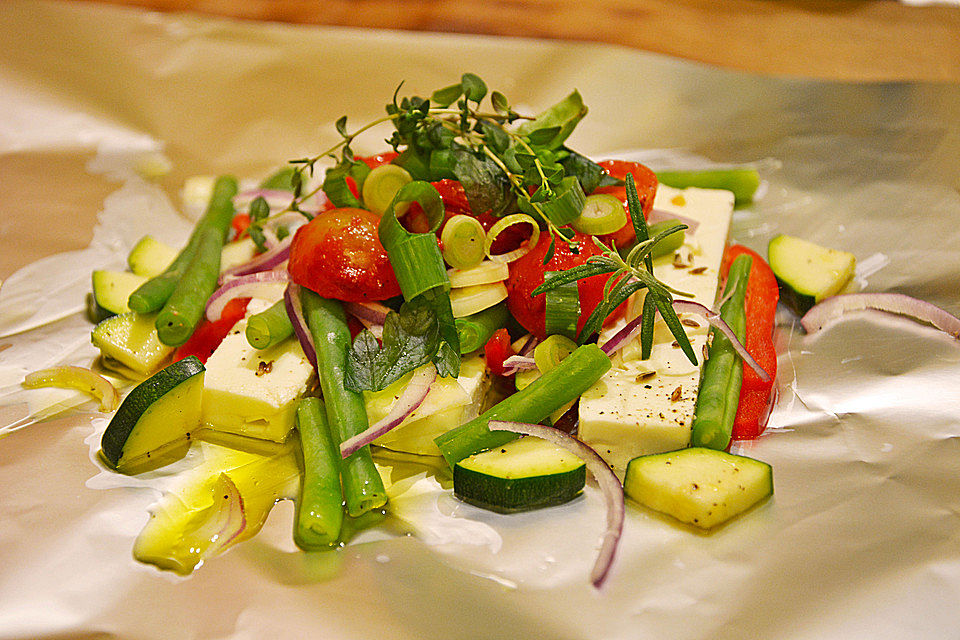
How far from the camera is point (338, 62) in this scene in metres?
5.13

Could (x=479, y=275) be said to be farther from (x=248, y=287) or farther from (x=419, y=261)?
(x=248, y=287)

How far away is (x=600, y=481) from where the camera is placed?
101 inches

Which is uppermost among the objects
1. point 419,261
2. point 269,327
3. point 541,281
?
point 419,261

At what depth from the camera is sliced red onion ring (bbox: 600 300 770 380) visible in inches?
111

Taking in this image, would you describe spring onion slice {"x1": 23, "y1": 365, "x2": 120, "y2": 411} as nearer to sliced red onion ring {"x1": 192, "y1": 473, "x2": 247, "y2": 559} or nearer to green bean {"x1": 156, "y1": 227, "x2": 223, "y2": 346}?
green bean {"x1": 156, "y1": 227, "x2": 223, "y2": 346}

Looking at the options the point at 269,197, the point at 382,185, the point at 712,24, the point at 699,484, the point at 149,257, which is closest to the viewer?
the point at 699,484

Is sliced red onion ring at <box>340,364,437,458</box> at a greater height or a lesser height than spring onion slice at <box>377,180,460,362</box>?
lesser

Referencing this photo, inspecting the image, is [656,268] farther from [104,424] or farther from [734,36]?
[734,36]

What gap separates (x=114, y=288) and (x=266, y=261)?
28.4 inches

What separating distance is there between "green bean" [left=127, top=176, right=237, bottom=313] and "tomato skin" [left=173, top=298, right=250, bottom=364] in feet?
0.69

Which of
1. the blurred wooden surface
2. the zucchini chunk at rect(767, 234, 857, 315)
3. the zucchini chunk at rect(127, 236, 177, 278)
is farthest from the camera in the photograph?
the blurred wooden surface

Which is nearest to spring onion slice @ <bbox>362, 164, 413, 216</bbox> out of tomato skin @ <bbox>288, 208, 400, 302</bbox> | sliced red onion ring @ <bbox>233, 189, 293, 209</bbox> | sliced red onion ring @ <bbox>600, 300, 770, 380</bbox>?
tomato skin @ <bbox>288, 208, 400, 302</bbox>

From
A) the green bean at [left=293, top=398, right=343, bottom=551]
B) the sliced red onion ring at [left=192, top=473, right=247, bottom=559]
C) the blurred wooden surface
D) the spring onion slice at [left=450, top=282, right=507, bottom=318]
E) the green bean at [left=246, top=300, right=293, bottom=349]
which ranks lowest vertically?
the sliced red onion ring at [left=192, top=473, right=247, bottom=559]

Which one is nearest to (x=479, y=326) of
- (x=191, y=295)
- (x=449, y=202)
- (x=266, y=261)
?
(x=449, y=202)
